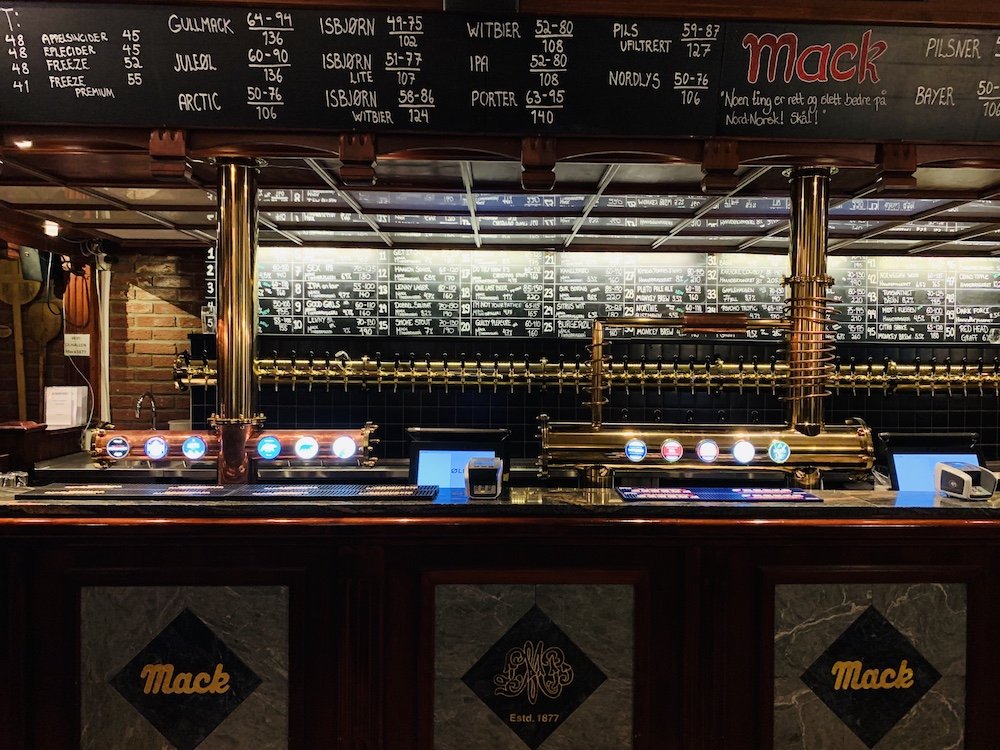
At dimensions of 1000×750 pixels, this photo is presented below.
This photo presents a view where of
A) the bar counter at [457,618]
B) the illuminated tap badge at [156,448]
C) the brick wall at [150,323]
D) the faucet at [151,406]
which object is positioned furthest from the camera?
the brick wall at [150,323]

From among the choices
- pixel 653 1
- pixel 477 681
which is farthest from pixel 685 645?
pixel 653 1

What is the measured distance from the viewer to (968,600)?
7.13 ft

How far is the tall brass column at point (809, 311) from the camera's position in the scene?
2865mm

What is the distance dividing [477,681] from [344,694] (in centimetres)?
45

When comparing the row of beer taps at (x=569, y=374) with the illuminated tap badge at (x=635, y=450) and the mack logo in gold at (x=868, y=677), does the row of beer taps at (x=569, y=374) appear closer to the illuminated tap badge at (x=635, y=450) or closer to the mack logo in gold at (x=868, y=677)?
the illuminated tap badge at (x=635, y=450)

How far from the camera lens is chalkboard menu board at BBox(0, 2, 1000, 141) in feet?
8.77

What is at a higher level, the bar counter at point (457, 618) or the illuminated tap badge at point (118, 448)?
the illuminated tap badge at point (118, 448)

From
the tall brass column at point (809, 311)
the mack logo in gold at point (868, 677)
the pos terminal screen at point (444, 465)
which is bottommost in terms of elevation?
the mack logo in gold at point (868, 677)

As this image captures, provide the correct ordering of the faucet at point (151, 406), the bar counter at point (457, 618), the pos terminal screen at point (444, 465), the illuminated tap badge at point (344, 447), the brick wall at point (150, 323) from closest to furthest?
the bar counter at point (457, 618)
the illuminated tap badge at point (344, 447)
the pos terminal screen at point (444, 465)
the faucet at point (151, 406)
the brick wall at point (150, 323)

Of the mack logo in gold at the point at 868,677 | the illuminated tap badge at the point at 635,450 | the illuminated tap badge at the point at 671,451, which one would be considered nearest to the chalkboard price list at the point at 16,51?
the illuminated tap badge at the point at 635,450

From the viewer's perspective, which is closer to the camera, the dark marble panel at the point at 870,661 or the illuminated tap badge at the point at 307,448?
the dark marble panel at the point at 870,661

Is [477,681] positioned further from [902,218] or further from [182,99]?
[902,218]

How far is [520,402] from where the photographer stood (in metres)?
5.29

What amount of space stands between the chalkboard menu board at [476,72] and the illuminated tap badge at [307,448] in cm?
138
